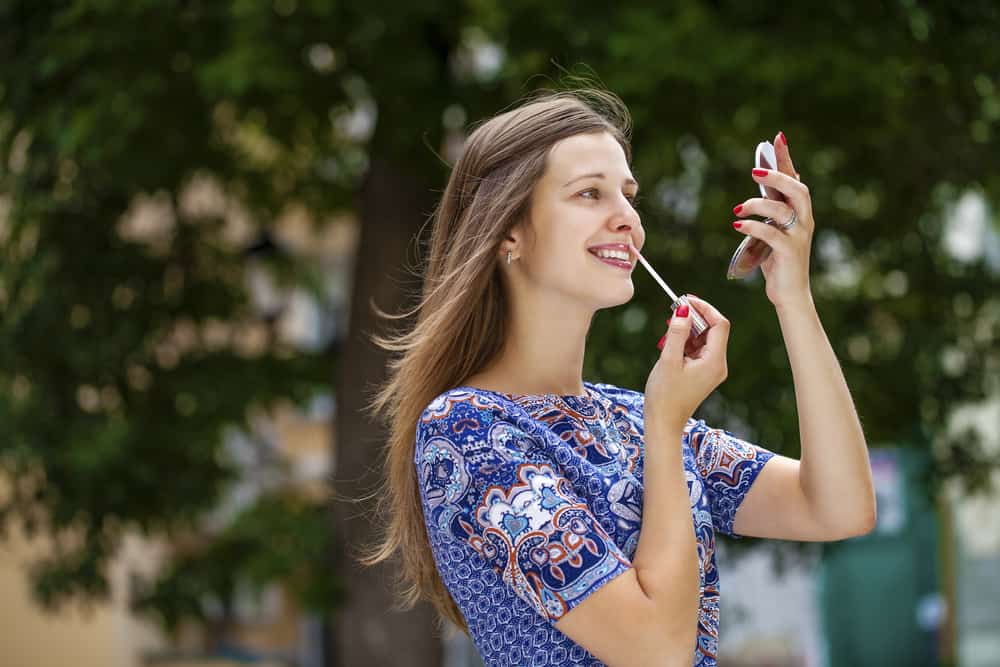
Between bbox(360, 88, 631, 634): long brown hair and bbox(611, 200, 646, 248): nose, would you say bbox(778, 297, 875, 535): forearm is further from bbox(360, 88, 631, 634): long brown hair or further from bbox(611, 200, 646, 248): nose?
bbox(360, 88, 631, 634): long brown hair

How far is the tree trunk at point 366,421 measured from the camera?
6.27m

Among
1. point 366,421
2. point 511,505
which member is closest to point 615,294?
point 511,505

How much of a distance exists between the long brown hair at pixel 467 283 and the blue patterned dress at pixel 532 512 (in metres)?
0.13

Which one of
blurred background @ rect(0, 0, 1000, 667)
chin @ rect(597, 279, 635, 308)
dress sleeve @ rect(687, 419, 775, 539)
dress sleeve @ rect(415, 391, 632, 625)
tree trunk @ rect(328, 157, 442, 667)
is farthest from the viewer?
tree trunk @ rect(328, 157, 442, 667)

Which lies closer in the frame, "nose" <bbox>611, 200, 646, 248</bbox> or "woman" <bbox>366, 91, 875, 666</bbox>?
"woman" <bbox>366, 91, 875, 666</bbox>

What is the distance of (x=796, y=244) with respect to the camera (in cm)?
187

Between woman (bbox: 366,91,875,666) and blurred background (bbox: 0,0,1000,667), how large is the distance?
9.52ft

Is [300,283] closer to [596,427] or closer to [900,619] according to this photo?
[900,619]

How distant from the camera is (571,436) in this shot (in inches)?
75.7

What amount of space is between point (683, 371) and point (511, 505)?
29 cm

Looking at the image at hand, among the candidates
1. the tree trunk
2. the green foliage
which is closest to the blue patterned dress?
the tree trunk

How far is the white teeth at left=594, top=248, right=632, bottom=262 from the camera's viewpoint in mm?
1957

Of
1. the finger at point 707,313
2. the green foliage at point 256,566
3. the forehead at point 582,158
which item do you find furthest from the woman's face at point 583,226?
the green foliage at point 256,566

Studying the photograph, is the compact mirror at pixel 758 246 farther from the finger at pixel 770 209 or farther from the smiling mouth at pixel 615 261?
the smiling mouth at pixel 615 261
